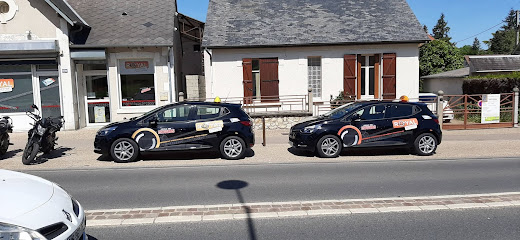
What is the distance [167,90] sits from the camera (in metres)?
15.9

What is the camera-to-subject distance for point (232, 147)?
32.7ft

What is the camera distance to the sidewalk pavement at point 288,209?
527 centimetres

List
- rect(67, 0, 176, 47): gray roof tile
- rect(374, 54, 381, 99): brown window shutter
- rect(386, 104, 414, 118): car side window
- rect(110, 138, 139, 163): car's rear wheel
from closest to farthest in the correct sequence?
rect(110, 138, 139, 163): car's rear wheel, rect(386, 104, 414, 118): car side window, rect(67, 0, 176, 47): gray roof tile, rect(374, 54, 381, 99): brown window shutter

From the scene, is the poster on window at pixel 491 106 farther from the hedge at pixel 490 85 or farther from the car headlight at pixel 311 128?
the car headlight at pixel 311 128

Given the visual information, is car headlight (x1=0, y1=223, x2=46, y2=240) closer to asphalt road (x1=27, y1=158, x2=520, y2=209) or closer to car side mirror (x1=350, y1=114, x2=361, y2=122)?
asphalt road (x1=27, y1=158, x2=520, y2=209)

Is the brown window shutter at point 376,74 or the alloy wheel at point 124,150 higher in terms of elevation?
the brown window shutter at point 376,74

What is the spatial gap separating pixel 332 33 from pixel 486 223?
13401 mm

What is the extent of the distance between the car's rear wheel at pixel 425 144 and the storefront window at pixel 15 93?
44.9 feet

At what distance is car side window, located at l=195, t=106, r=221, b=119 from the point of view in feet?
32.6

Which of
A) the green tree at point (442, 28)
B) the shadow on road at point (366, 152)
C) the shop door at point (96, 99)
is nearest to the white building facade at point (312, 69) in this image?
the shop door at point (96, 99)

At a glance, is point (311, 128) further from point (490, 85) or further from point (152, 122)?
point (490, 85)

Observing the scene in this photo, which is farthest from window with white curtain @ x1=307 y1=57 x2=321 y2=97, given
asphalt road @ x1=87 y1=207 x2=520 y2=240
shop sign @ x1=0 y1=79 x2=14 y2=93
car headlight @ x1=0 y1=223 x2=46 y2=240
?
car headlight @ x1=0 y1=223 x2=46 y2=240

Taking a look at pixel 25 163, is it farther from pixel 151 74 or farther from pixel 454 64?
pixel 454 64

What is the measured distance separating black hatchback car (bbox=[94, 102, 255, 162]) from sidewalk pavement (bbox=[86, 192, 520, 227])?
405cm
